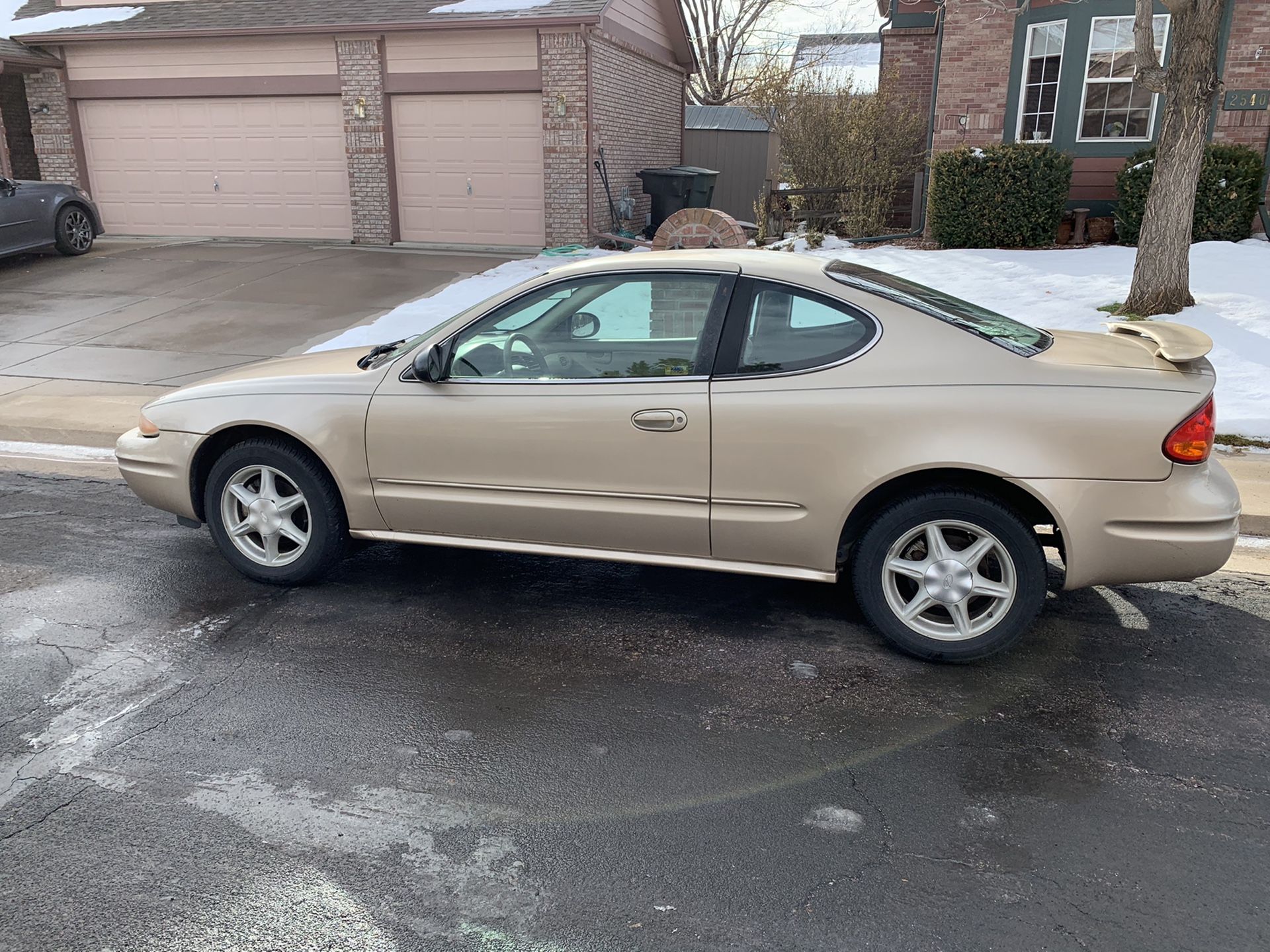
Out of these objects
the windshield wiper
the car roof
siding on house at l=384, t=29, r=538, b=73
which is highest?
siding on house at l=384, t=29, r=538, b=73

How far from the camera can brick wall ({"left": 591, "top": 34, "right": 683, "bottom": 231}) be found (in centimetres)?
1590

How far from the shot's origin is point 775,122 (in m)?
17.8

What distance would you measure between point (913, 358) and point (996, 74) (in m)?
12.6

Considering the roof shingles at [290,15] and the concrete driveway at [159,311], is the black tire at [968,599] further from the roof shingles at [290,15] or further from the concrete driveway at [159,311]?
the roof shingles at [290,15]

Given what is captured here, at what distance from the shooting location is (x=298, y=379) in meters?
4.65

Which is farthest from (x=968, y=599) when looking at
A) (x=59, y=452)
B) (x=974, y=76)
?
(x=974, y=76)

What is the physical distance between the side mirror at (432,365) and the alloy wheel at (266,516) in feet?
2.82

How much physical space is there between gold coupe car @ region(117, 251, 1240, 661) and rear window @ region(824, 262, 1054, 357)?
21mm

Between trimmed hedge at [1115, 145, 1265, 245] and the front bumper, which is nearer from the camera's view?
the front bumper

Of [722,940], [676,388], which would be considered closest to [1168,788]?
[722,940]

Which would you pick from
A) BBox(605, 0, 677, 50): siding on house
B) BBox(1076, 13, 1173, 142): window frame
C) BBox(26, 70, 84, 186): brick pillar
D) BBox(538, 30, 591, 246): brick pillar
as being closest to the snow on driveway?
BBox(538, 30, 591, 246): brick pillar

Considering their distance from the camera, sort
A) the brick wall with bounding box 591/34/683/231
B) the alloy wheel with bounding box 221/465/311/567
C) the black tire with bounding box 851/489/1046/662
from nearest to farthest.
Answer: the black tire with bounding box 851/489/1046/662
the alloy wheel with bounding box 221/465/311/567
the brick wall with bounding box 591/34/683/231

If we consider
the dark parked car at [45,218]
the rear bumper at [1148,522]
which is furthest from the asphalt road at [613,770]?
the dark parked car at [45,218]

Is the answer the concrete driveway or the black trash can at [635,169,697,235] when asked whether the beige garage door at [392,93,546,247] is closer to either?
the concrete driveway
